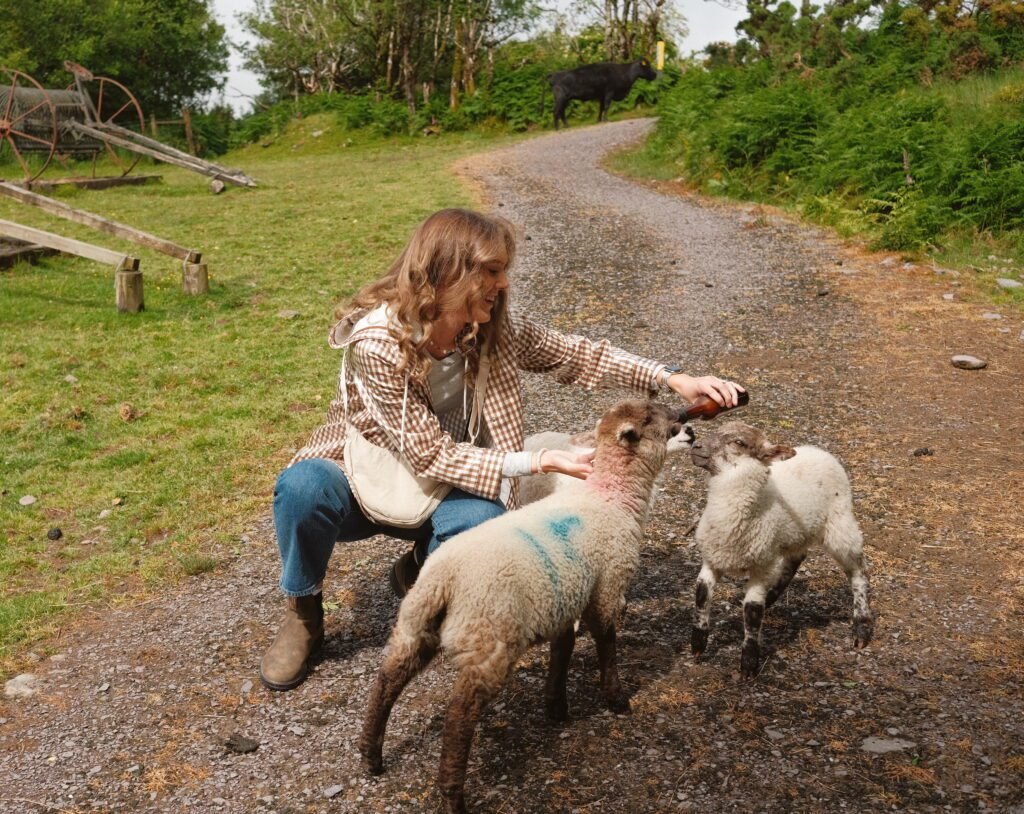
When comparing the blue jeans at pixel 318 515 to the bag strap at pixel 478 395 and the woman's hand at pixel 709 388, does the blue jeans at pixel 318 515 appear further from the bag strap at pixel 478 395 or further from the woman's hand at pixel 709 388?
the woman's hand at pixel 709 388

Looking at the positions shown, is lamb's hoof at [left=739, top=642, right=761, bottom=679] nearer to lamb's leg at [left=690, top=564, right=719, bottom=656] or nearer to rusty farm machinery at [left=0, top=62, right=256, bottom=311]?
lamb's leg at [left=690, top=564, right=719, bottom=656]

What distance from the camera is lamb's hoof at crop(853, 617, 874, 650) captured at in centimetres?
398

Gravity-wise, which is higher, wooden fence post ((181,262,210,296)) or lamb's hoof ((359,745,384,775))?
wooden fence post ((181,262,210,296))

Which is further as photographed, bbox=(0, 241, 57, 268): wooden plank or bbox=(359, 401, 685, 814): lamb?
bbox=(0, 241, 57, 268): wooden plank

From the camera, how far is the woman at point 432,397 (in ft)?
11.2

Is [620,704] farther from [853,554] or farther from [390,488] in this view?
[853,554]

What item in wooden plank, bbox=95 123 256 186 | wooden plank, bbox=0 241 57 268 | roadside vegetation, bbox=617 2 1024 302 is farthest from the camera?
wooden plank, bbox=95 123 256 186

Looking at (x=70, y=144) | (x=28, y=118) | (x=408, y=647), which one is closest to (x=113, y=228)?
(x=408, y=647)

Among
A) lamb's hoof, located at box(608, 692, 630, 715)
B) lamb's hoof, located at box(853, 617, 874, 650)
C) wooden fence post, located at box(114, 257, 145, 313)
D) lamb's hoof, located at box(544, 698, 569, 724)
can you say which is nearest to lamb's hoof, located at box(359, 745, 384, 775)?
lamb's hoof, located at box(544, 698, 569, 724)

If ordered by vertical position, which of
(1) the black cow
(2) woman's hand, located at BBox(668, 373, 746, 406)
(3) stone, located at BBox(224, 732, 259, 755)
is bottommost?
(3) stone, located at BBox(224, 732, 259, 755)

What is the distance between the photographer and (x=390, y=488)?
357 cm

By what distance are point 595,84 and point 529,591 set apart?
82.4ft

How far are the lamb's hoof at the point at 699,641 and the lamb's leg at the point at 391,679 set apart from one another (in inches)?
52.1

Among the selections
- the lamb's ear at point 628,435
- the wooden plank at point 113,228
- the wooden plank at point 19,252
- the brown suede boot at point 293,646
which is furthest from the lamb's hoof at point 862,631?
the wooden plank at point 19,252
